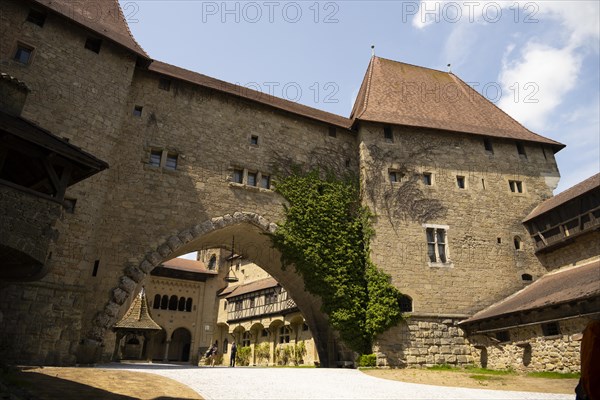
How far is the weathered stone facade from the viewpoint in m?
12.2

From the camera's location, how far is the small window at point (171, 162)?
15.3 metres

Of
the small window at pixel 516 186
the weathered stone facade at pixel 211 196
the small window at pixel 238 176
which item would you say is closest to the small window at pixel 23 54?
the weathered stone facade at pixel 211 196

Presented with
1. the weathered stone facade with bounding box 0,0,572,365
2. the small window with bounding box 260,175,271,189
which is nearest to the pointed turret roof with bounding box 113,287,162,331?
the weathered stone facade with bounding box 0,0,572,365

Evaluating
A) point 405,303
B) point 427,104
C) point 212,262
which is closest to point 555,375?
point 405,303

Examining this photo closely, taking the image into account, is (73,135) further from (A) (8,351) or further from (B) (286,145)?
(B) (286,145)

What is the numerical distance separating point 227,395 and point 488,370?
37.8 feet

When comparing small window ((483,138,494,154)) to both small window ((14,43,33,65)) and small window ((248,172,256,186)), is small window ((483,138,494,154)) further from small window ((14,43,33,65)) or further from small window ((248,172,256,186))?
small window ((14,43,33,65))

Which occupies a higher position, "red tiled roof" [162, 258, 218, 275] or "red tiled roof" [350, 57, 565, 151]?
"red tiled roof" [350, 57, 565, 151]

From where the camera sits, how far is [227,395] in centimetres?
784

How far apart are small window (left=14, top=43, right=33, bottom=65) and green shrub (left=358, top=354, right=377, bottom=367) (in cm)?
1541

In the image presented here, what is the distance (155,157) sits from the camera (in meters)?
15.3

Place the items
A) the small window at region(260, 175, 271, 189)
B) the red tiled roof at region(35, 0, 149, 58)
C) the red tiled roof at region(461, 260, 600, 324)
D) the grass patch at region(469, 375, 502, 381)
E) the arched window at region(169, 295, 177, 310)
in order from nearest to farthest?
1. the grass patch at region(469, 375, 502, 381)
2. the red tiled roof at region(461, 260, 600, 324)
3. the red tiled roof at region(35, 0, 149, 58)
4. the small window at region(260, 175, 271, 189)
5. the arched window at region(169, 295, 177, 310)

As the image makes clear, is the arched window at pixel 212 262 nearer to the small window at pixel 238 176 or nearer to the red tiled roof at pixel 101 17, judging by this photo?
the small window at pixel 238 176

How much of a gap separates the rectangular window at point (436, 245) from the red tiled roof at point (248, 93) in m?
6.47
